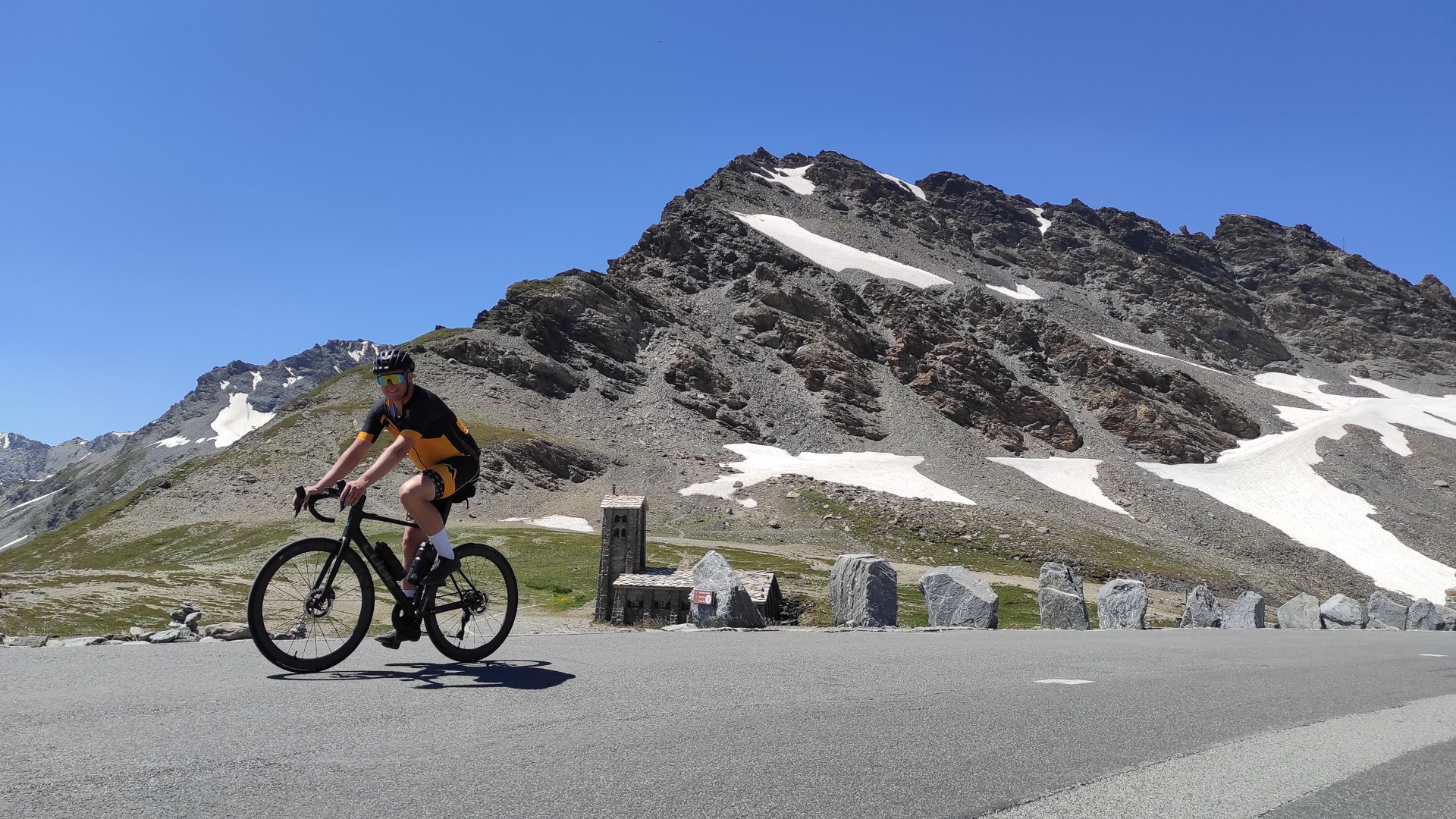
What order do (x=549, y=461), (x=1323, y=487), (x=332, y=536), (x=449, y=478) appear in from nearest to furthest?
(x=449, y=478), (x=332, y=536), (x=549, y=461), (x=1323, y=487)

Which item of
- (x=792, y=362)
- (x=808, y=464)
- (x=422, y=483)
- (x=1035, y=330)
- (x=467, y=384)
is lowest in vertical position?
(x=422, y=483)

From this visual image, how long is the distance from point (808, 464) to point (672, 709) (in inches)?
3593

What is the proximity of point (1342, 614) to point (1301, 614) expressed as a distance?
120cm

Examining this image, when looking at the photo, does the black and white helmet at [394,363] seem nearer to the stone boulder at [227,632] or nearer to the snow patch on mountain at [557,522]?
the stone boulder at [227,632]

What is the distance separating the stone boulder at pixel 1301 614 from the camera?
1089 inches

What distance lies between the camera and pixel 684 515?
73188mm

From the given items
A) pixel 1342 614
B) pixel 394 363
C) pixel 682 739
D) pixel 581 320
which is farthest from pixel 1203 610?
pixel 581 320

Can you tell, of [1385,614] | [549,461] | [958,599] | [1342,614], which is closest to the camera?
[958,599]

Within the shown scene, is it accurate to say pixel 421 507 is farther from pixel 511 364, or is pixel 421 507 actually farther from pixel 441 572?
pixel 511 364

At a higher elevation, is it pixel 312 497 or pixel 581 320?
pixel 581 320

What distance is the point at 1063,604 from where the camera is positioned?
67.2ft

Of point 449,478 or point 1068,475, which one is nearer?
point 449,478

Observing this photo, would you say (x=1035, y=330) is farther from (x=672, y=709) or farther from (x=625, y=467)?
(x=672, y=709)

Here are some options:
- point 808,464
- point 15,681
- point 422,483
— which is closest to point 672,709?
point 422,483
